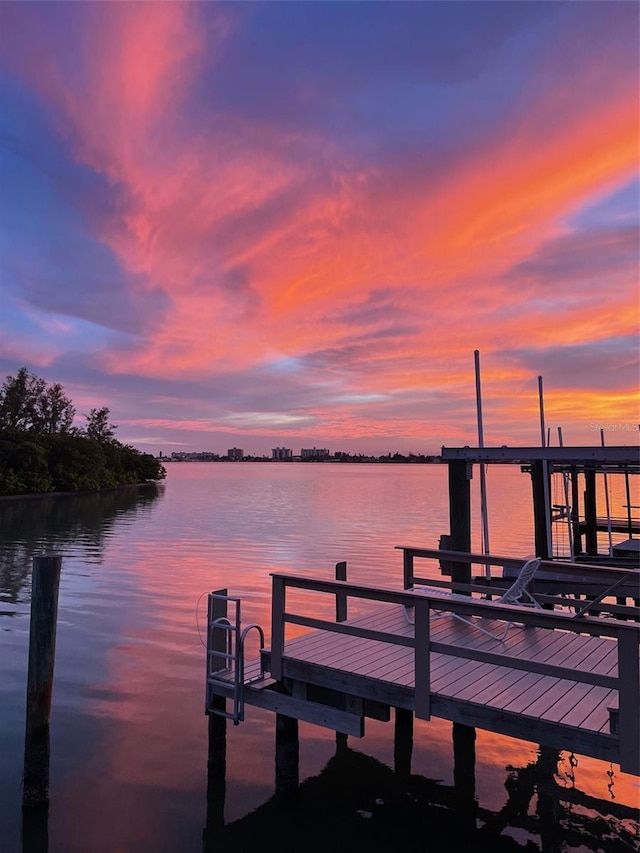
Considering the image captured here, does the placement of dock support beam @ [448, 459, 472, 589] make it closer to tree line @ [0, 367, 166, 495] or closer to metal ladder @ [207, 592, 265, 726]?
metal ladder @ [207, 592, 265, 726]

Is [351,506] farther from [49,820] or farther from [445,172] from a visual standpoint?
[49,820]

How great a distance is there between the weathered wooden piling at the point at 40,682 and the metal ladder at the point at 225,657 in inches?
68.9

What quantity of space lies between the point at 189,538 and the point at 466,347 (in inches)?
713

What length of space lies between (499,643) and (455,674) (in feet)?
3.95

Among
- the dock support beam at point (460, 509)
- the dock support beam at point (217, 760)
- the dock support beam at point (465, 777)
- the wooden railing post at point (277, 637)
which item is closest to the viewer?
the dock support beam at point (465, 777)

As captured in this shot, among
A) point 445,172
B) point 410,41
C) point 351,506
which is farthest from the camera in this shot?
point 351,506

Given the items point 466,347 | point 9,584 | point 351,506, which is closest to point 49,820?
point 9,584

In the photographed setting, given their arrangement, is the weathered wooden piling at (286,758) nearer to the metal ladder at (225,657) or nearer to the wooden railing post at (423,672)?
the metal ladder at (225,657)

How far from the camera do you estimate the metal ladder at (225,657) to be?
21.0 ft

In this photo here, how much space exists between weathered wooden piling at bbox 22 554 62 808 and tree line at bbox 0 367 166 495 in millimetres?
52884

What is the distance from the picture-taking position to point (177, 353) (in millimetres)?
43188

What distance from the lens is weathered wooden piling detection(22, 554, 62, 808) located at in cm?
620

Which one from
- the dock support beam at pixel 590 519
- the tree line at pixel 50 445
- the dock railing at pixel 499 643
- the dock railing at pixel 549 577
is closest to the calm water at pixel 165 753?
the dock railing at pixel 499 643

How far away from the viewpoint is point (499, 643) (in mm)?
6906
